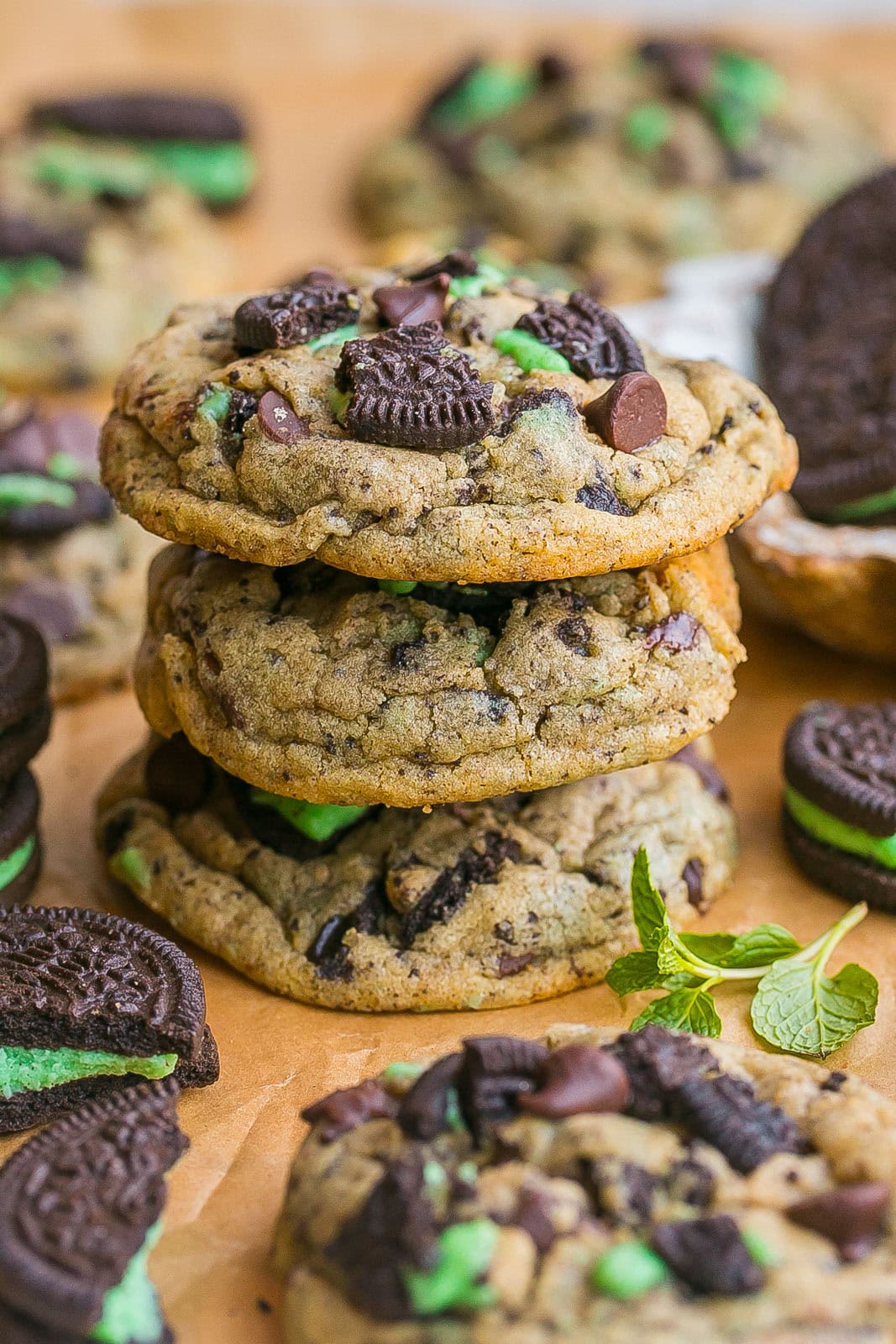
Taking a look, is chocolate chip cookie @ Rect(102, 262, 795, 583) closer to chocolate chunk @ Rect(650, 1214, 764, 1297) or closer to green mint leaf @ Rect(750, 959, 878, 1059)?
green mint leaf @ Rect(750, 959, 878, 1059)

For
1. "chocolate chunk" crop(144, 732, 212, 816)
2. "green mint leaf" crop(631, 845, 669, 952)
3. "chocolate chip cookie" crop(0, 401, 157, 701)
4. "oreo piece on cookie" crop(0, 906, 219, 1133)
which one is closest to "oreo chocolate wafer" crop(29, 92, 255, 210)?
"chocolate chip cookie" crop(0, 401, 157, 701)

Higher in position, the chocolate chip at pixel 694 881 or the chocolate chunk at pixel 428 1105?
the chocolate chunk at pixel 428 1105

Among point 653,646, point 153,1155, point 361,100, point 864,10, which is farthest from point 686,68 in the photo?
point 153,1155

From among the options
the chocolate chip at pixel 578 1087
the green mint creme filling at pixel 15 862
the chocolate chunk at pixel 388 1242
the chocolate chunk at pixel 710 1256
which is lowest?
the green mint creme filling at pixel 15 862

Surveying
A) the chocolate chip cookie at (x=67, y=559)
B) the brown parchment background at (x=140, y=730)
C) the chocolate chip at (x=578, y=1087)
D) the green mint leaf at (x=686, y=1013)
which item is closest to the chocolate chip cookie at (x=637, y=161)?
the brown parchment background at (x=140, y=730)

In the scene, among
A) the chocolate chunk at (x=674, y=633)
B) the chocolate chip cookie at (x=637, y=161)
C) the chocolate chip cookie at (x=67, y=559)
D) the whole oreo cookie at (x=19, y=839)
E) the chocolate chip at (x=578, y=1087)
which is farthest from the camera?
the chocolate chip cookie at (x=637, y=161)

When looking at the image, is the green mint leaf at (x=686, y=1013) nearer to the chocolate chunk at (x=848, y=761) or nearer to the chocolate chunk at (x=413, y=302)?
the chocolate chunk at (x=848, y=761)
